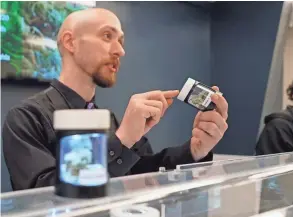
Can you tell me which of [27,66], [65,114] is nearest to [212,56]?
[27,66]

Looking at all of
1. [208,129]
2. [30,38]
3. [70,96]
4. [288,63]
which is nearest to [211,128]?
[208,129]

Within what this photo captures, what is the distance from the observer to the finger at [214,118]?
0.98m

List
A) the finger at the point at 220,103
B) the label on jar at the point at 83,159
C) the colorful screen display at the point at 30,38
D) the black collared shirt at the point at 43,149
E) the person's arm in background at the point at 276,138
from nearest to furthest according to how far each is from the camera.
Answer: the label on jar at the point at 83,159 → the black collared shirt at the point at 43,149 → the finger at the point at 220,103 → the person's arm in background at the point at 276,138 → the colorful screen display at the point at 30,38

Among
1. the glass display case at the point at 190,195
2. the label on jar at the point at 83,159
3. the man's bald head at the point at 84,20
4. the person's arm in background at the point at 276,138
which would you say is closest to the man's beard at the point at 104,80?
the man's bald head at the point at 84,20

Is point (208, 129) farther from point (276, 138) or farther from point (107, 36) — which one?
point (276, 138)

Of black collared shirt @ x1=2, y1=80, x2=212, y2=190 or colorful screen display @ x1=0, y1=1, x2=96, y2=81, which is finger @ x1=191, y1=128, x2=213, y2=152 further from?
colorful screen display @ x1=0, y1=1, x2=96, y2=81

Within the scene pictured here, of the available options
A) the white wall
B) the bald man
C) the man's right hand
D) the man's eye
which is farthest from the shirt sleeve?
the white wall

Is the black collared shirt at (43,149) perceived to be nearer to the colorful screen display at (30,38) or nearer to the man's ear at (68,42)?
the man's ear at (68,42)

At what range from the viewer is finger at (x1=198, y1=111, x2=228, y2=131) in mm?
976

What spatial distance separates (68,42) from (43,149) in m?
0.33

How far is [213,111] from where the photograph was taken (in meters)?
0.98

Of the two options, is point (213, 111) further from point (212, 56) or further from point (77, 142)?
point (212, 56)

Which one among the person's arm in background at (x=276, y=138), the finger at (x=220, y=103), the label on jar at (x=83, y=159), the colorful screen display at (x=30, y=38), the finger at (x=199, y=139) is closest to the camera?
the label on jar at (x=83, y=159)

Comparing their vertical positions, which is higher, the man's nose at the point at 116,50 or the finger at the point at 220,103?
the man's nose at the point at 116,50
